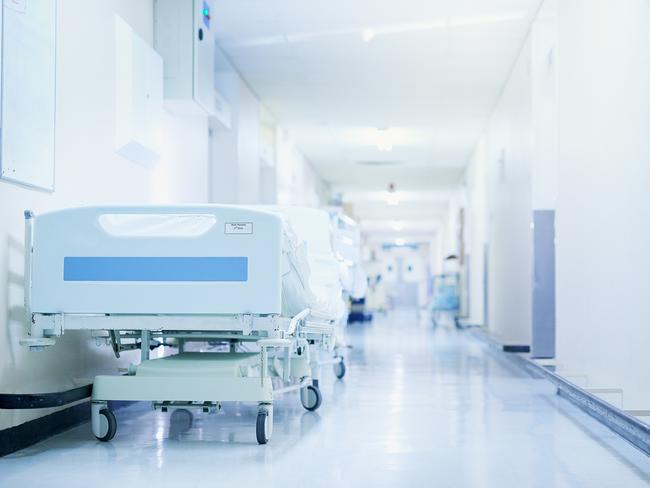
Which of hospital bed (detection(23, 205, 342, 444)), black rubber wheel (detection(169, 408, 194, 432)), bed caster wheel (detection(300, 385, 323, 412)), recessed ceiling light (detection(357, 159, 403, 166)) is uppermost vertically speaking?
recessed ceiling light (detection(357, 159, 403, 166))

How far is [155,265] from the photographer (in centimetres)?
358

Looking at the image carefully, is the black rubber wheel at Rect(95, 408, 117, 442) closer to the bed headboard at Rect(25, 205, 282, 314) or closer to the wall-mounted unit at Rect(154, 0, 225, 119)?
the bed headboard at Rect(25, 205, 282, 314)

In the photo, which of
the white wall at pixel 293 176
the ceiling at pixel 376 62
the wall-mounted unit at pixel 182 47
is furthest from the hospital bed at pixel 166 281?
the white wall at pixel 293 176

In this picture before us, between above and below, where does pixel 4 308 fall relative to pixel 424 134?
below

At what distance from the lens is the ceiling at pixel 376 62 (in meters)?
7.01

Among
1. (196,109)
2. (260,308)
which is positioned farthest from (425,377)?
(260,308)

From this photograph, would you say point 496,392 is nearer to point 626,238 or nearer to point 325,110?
point 626,238

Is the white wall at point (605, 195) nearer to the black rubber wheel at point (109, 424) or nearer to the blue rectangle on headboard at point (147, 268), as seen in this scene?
the blue rectangle on headboard at point (147, 268)

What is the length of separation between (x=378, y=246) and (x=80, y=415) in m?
36.5

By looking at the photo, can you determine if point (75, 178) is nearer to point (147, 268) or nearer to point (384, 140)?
point (147, 268)

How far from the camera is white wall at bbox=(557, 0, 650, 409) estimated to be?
380 centimetres

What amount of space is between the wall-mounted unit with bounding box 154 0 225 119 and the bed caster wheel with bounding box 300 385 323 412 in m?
2.34

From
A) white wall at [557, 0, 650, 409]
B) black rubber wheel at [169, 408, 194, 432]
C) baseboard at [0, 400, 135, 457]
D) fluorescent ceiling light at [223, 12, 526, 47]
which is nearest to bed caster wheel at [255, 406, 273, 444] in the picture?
black rubber wheel at [169, 408, 194, 432]

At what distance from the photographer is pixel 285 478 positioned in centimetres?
298
